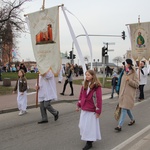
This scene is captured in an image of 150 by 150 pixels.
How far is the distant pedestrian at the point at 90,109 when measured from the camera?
561 centimetres

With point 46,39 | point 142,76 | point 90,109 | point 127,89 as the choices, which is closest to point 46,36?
point 46,39

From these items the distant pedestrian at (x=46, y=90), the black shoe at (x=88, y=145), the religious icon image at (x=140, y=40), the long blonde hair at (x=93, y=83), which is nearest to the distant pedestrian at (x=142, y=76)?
the religious icon image at (x=140, y=40)

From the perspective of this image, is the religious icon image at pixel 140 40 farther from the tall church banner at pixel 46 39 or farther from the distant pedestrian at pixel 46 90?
the distant pedestrian at pixel 46 90

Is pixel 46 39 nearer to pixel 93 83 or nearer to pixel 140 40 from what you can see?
pixel 93 83

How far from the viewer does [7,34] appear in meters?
24.7

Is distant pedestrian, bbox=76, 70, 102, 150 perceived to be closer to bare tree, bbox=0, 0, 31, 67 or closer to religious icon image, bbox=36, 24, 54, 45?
religious icon image, bbox=36, 24, 54, 45

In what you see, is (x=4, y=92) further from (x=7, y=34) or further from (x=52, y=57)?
(x=7, y=34)

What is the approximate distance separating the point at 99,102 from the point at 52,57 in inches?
114

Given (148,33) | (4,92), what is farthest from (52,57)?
(148,33)

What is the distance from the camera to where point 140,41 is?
15.5 metres

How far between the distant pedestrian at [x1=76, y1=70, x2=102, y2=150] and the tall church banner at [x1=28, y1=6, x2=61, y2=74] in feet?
7.99

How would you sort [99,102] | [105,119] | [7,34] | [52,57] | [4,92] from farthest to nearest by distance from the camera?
1. [7,34]
2. [4,92]
3. [105,119]
4. [52,57]
5. [99,102]

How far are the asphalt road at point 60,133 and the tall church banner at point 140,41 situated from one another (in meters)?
6.22

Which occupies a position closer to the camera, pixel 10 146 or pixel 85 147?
pixel 85 147
